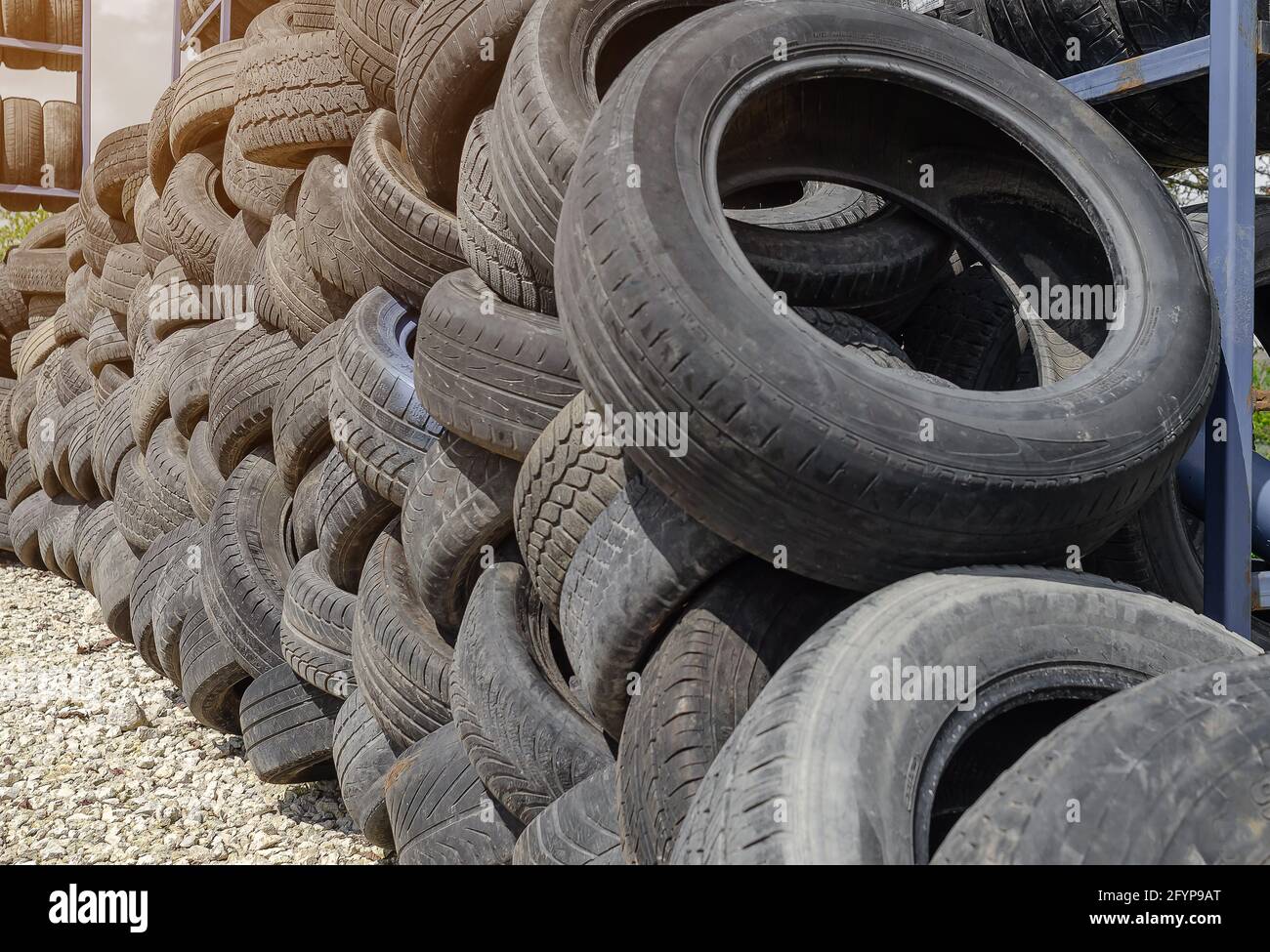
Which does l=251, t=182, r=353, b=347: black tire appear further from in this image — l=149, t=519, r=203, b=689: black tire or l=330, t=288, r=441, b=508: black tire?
l=149, t=519, r=203, b=689: black tire

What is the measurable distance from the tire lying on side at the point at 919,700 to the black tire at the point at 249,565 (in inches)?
92.3

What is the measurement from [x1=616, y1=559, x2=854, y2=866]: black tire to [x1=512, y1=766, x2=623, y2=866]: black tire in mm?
165

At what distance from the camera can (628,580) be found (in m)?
1.88

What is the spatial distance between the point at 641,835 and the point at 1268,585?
131 cm

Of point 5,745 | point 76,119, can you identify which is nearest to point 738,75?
point 5,745

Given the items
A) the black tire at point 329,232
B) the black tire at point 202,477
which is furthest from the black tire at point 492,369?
the black tire at point 202,477

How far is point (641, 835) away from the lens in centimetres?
175

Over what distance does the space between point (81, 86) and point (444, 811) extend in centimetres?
986

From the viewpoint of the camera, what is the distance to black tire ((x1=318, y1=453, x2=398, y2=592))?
3.10 metres

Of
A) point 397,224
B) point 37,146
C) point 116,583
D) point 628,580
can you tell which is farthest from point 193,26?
point 628,580

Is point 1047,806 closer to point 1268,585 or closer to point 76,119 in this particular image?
point 1268,585

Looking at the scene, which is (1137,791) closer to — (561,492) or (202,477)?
(561,492)

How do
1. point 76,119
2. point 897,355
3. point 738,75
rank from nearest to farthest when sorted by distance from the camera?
point 738,75 < point 897,355 < point 76,119

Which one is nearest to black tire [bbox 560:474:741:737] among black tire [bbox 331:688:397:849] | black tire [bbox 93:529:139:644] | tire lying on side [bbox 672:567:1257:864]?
tire lying on side [bbox 672:567:1257:864]
